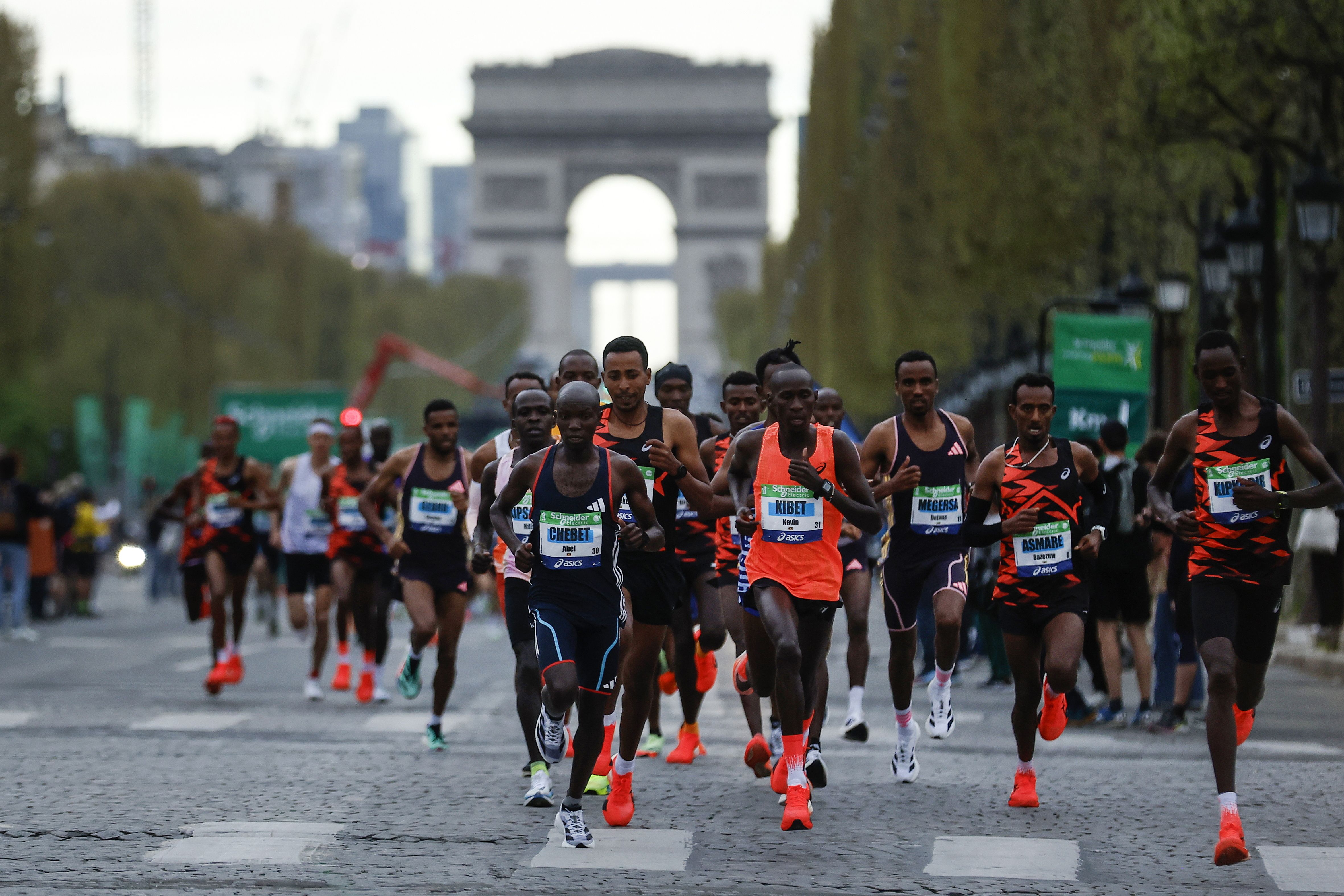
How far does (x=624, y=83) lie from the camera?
10419 cm

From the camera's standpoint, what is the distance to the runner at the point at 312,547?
16.1 m

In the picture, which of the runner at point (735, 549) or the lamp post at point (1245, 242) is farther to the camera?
the lamp post at point (1245, 242)

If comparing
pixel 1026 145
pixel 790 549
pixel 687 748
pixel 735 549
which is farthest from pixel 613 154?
pixel 790 549

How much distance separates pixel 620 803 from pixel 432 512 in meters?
3.71

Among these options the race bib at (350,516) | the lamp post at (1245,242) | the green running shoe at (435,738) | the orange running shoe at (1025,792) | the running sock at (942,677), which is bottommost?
the green running shoe at (435,738)

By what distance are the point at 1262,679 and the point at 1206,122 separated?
13.9 m

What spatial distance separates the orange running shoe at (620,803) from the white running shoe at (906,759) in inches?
67.3

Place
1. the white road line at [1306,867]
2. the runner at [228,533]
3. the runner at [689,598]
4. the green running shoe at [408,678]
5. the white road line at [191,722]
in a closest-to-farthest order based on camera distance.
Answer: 1. the white road line at [1306,867]
2. the runner at [689,598]
3. the green running shoe at [408,678]
4. the white road line at [191,722]
5. the runner at [228,533]

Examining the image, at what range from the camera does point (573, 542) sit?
874cm

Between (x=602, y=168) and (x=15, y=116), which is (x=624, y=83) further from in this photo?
(x=15, y=116)

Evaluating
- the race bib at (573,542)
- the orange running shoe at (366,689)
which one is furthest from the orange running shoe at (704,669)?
the orange running shoe at (366,689)

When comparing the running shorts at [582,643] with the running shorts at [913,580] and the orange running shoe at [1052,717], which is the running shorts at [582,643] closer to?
the orange running shoe at [1052,717]

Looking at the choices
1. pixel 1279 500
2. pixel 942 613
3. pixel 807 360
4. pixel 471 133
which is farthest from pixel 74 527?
pixel 471 133

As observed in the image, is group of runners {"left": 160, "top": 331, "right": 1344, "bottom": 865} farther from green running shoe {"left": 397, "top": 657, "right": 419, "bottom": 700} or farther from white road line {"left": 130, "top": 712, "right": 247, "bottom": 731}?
white road line {"left": 130, "top": 712, "right": 247, "bottom": 731}
